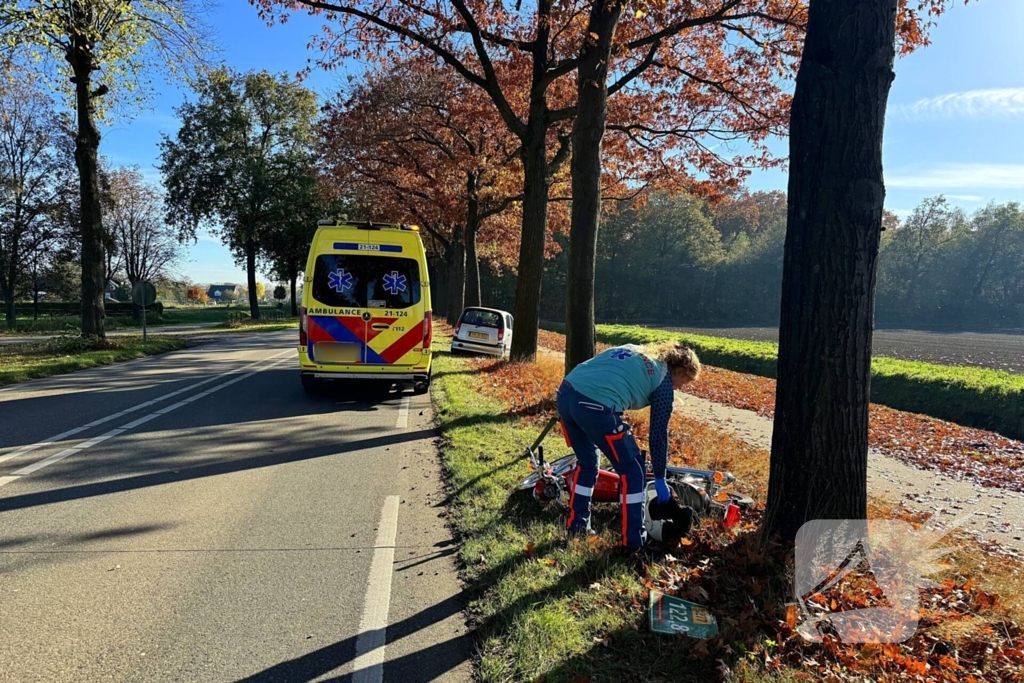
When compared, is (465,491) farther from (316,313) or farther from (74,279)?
(74,279)

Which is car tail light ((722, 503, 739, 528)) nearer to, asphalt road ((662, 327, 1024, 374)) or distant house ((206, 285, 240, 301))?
asphalt road ((662, 327, 1024, 374))

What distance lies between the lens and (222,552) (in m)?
4.10

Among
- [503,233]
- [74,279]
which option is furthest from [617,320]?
[74,279]

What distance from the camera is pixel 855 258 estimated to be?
12.0ft

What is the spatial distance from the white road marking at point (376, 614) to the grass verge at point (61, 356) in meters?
10.7

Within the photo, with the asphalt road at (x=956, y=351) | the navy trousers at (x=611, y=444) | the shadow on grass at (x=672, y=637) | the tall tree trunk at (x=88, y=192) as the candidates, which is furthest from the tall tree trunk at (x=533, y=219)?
the asphalt road at (x=956, y=351)

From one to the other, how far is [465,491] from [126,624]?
274 cm

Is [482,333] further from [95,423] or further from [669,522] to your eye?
[669,522]

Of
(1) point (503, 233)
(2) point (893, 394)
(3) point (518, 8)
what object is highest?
(3) point (518, 8)

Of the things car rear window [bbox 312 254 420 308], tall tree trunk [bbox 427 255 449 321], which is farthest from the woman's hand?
tall tree trunk [bbox 427 255 449 321]

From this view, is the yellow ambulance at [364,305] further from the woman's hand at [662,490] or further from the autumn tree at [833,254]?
the autumn tree at [833,254]

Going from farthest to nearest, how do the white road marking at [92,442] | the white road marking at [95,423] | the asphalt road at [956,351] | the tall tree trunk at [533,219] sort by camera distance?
the asphalt road at [956,351] < the tall tree trunk at [533,219] < the white road marking at [95,423] < the white road marking at [92,442]

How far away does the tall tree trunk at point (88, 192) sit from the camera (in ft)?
52.1

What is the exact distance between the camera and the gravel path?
586cm
